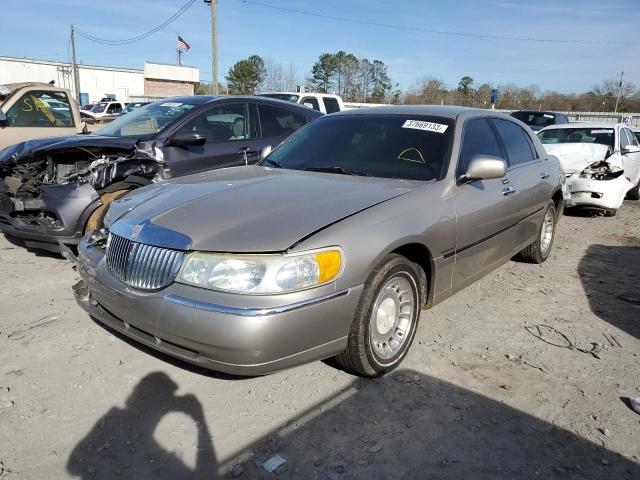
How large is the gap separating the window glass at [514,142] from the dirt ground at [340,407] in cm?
154

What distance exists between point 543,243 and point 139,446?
15.5ft

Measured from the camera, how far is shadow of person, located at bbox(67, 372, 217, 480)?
7.48 ft

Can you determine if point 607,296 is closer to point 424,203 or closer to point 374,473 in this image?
point 424,203

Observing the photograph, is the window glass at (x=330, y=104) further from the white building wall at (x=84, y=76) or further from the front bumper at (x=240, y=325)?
the white building wall at (x=84, y=76)

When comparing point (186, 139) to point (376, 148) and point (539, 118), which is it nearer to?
point (376, 148)

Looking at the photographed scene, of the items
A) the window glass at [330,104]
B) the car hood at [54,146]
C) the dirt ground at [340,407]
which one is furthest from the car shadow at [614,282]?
the window glass at [330,104]

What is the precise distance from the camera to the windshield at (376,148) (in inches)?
143

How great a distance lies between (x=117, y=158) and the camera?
17.5ft

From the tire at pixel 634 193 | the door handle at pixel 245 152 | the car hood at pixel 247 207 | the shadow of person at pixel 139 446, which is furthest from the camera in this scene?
the tire at pixel 634 193

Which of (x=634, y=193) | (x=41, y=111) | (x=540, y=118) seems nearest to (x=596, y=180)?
(x=634, y=193)

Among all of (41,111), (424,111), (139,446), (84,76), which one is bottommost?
(139,446)

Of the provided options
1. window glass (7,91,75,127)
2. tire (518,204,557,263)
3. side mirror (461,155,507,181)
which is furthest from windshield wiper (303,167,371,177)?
window glass (7,91,75,127)

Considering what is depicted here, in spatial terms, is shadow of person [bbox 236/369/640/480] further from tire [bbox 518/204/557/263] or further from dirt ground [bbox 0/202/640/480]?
tire [bbox 518/204/557/263]

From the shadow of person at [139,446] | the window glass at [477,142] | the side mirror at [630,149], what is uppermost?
the window glass at [477,142]
